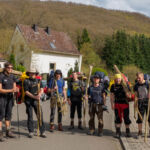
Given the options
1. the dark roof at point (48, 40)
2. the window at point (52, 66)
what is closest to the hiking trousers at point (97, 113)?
the dark roof at point (48, 40)

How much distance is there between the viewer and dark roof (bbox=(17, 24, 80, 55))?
38250 mm

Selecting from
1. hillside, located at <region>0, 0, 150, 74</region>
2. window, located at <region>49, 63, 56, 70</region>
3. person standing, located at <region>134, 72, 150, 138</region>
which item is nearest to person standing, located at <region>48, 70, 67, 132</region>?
person standing, located at <region>134, 72, 150, 138</region>

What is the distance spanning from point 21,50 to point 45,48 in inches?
162

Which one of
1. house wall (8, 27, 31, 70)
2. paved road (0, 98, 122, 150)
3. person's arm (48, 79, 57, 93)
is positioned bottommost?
paved road (0, 98, 122, 150)

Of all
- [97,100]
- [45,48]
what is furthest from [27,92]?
[45,48]

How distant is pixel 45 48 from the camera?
38.2 metres

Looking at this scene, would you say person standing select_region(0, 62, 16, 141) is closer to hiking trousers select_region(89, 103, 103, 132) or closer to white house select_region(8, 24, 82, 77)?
hiking trousers select_region(89, 103, 103, 132)

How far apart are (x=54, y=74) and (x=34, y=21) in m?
39.6

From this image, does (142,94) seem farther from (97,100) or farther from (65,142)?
(65,142)

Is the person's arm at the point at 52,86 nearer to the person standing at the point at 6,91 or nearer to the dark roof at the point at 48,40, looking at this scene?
the person standing at the point at 6,91

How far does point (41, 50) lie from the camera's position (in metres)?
36.8

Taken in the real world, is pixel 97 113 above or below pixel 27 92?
below

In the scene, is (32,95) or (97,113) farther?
(97,113)

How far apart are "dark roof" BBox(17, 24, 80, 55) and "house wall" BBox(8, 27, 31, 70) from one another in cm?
92
